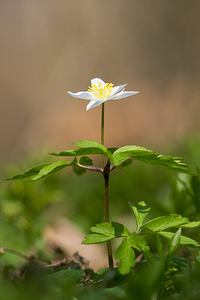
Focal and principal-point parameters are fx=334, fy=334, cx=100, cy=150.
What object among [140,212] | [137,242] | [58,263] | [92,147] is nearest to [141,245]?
[137,242]

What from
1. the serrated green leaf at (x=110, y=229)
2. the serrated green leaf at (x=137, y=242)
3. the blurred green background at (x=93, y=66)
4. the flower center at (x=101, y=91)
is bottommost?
the serrated green leaf at (x=137, y=242)

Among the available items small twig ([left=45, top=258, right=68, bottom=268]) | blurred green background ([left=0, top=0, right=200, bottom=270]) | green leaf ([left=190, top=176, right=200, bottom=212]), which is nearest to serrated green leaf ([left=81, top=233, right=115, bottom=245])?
small twig ([left=45, top=258, right=68, bottom=268])

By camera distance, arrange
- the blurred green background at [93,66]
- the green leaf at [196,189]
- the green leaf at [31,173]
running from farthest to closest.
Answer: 1. the blurred green background at [93,66]
2. the green leaf at [196,189]
3. the green leaf at [31,173]

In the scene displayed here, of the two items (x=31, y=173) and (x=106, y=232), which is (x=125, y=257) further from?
(x=31, y=173)

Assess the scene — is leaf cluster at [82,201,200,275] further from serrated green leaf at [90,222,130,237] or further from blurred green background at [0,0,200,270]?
blurred green background at [0,0,200,270]

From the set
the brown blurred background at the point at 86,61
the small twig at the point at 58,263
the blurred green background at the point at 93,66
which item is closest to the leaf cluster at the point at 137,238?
the small twig at the point at 58,263

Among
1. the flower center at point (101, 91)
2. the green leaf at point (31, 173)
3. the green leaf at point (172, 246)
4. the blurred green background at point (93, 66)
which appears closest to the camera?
the green leaf at point (172, 246)

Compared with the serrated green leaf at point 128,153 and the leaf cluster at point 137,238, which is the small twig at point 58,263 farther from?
the serrated green leaf at point 128,153
